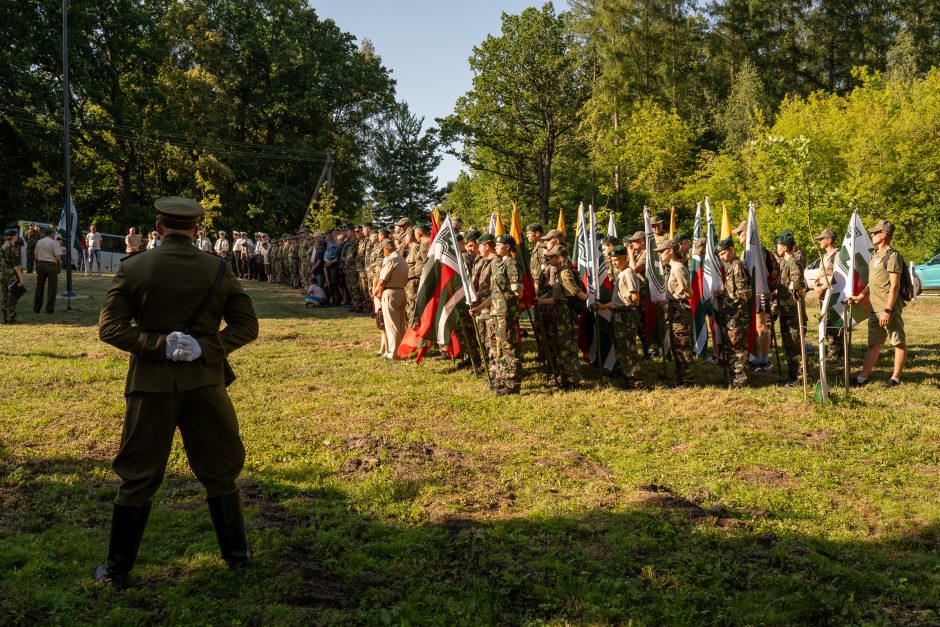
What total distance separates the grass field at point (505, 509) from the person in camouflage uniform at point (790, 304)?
44.0 inches

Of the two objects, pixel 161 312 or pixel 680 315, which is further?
pixel 680 315

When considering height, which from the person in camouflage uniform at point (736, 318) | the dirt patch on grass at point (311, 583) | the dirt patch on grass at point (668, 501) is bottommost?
the dirt patch on grass at point (311, 583)

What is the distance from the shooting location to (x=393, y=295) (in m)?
12.2

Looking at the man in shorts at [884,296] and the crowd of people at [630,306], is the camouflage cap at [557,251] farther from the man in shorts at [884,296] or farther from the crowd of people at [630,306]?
the man in shorts at [884,296]

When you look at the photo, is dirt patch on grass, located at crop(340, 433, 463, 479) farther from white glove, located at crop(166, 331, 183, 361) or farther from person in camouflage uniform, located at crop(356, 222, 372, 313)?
person in camouflage uniform, located at crop(356, 222, 372, 313)

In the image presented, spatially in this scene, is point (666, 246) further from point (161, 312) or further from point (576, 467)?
point (161, 312)

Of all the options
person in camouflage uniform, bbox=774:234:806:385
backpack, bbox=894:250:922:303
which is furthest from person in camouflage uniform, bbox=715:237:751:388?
backpack, bbox=894:250:922:303

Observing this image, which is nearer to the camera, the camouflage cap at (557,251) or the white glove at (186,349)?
the white glove at (186,349)

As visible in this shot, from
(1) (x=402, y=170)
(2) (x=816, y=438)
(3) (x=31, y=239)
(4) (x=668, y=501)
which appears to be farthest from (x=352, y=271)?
(1) (x=402, y=170)

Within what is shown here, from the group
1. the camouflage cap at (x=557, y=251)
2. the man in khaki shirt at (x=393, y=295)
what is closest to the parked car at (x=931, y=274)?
the camouflage cap at (x=557, y=251)

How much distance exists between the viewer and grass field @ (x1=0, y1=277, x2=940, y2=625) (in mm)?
4312

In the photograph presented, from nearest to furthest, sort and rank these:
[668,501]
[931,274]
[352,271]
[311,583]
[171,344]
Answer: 1. [171,344]
2. [311,583]
3. [668,501]
4. [352,271]
5. [931,274]

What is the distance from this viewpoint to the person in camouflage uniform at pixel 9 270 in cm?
1521

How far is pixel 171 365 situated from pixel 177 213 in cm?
87
